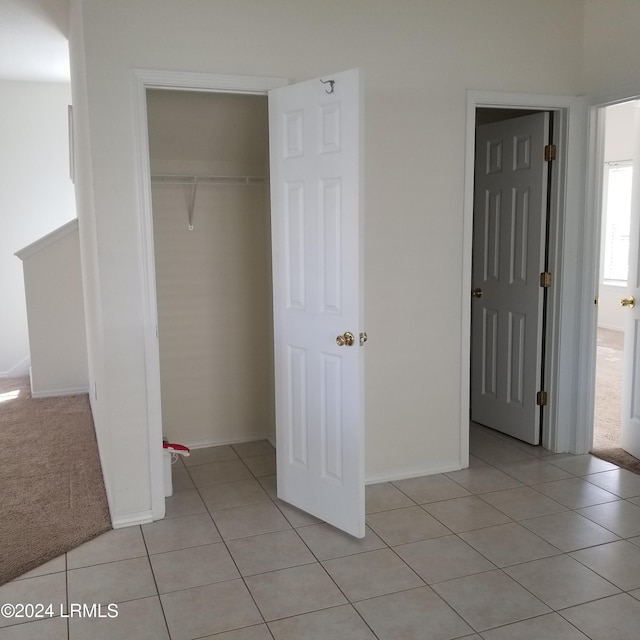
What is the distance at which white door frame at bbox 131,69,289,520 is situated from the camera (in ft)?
9.75

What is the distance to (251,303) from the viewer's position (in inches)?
168

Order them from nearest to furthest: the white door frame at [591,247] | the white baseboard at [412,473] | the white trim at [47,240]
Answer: the white baseboard at [412,473] → the white door frame at [591,247] → the white trim at [47,240]

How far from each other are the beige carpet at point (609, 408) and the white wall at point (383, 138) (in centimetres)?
100

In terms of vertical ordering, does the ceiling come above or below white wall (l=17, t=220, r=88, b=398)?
above

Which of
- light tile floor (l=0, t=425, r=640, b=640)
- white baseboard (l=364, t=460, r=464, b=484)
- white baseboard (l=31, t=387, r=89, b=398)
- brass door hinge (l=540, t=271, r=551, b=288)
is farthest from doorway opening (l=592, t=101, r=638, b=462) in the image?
white baseboard (l=31, t=387, r=89, b=398)

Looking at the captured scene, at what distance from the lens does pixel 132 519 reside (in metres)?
3.13

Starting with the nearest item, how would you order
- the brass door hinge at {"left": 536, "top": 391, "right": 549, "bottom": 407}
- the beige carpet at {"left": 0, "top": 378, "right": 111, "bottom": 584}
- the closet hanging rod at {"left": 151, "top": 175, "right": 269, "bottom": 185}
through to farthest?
the beige carpet at {"left": 0, "top": 378, "right": 111, "bottom": 584}, the closet hanging rod at {"left": 151, "top": 175, "right": 269, "bottom": 185}, the brass door hinge at {"left": 536, "top": 391, "right": 549, "bottom": 407}

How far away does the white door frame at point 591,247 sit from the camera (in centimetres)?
Answer: 377

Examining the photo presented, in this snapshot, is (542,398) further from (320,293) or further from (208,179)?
(208,179)

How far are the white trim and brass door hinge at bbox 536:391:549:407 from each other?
369cm

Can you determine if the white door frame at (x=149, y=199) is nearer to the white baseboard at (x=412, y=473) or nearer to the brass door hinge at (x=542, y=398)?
the white baseboard at (x=412, y=473)

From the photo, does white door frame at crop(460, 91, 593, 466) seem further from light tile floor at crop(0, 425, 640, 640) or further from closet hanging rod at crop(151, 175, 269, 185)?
closet hanging rod at crop(151, 175, 269, 185)

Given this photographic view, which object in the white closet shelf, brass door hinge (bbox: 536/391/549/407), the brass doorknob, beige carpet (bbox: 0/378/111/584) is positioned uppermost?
the white closet shelf

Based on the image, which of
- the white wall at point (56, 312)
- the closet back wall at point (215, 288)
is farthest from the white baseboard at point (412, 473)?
the white wall at point (56, 312)
